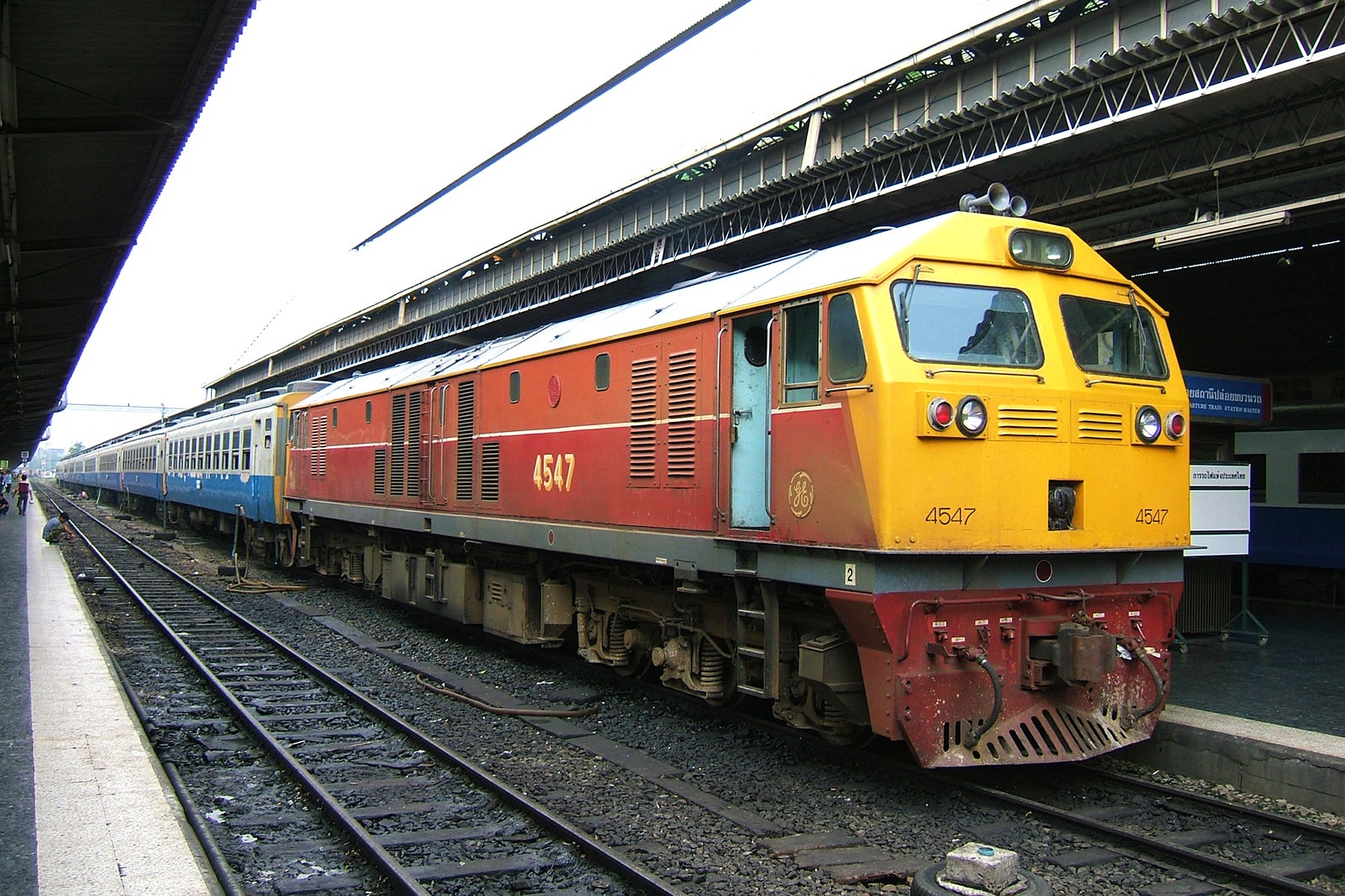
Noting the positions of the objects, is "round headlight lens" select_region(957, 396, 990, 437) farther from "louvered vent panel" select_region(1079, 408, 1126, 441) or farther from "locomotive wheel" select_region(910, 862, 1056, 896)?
"locomotive wheel" select_region(910, 862, 1056, 896)

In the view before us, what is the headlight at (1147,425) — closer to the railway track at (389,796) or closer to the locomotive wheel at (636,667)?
the railway track at (389,796)

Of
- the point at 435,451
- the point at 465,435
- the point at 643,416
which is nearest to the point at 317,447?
the point at 435,451

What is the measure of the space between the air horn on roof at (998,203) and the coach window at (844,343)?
1.38 m

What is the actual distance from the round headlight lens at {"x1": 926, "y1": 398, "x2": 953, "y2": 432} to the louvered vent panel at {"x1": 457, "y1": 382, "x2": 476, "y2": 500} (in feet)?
23.0

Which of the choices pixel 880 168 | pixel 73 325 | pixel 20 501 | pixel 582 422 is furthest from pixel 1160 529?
pixel 20 501

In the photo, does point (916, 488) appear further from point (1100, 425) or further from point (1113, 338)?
point (1113, 338)

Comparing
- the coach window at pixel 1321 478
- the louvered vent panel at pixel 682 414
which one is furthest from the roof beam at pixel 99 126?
the coach window at pixel 1321 478

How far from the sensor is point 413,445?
14.0 metres

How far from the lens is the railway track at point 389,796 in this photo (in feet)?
18.2

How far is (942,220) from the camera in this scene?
6.94m

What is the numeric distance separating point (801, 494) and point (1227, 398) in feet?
22.2

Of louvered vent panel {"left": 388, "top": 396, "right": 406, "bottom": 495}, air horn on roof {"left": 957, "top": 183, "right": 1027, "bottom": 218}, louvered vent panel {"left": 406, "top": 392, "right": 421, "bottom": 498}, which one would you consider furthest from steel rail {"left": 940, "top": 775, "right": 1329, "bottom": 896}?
louvered vent panel {"left": 388, "top": 396, "right": 406, "bottom": 495}

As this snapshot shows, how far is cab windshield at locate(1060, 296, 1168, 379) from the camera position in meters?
7.13

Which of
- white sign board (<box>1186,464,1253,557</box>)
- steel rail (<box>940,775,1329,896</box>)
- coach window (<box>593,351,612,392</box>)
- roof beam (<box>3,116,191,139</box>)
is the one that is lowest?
steel rail (<box>940,775,1329,896</box>)
